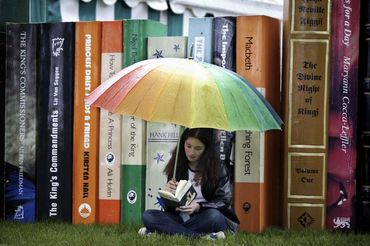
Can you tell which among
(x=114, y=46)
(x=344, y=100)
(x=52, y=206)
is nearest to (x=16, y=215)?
(x=52, y=206)

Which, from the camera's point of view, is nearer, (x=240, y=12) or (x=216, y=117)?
(x=216, y=117)

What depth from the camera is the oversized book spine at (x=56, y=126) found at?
165 inches

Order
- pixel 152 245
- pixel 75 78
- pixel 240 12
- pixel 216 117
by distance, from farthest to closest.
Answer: pixel 240 12 < pixel 75 78 < pixel 152 245 < pixel 216 117

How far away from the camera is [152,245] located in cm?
352

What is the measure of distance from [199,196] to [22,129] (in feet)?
3.30

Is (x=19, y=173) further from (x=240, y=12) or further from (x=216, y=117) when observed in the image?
(x=240, y=12)

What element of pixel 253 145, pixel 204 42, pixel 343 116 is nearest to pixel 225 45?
pixel 204 42

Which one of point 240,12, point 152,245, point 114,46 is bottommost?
point 152,245

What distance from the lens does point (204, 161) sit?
3.87 m

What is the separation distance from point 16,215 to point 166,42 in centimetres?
115

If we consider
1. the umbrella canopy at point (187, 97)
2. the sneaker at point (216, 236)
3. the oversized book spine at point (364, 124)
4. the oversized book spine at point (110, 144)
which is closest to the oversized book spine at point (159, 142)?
the oversized book spine at point (110, 144)

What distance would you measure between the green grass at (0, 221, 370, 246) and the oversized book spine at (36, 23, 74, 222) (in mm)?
210

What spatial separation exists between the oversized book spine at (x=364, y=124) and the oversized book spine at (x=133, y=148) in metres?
1.03

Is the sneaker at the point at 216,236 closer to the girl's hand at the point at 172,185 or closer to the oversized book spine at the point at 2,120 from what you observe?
the girl's hand at the point at 172,185
